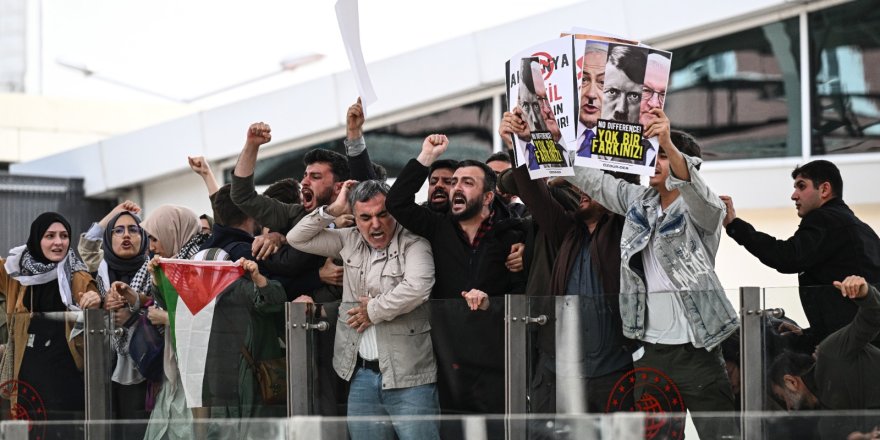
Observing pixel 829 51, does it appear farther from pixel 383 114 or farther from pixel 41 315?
pixel 41 315

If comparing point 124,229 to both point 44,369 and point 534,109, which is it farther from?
point 534,109

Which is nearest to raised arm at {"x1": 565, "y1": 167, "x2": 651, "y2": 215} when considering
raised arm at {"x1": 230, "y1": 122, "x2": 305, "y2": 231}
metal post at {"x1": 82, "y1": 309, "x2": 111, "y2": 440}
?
raised arm at {"x1": 230, "y1": 122, "x2": 305, "y2": 231}

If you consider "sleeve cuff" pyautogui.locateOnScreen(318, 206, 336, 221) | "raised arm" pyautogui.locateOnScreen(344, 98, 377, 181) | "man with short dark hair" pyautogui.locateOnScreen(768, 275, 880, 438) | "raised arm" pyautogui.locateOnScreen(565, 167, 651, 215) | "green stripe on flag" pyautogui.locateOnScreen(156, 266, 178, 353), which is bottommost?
"man with short dark hair" pyautogui.locateOnScreen(768, 275, 880, 438)

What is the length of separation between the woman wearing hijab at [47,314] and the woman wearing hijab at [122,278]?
22cm

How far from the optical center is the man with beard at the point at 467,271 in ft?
24.0

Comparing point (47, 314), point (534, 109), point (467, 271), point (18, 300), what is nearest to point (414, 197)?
point (467, 271)

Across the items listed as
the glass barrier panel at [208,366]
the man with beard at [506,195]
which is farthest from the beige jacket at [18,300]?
the man with beard at [506,195]

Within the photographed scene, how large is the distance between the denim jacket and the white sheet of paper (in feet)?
6.69

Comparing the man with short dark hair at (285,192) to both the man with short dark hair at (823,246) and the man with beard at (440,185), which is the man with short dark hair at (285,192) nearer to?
the man with beard at (440,185)

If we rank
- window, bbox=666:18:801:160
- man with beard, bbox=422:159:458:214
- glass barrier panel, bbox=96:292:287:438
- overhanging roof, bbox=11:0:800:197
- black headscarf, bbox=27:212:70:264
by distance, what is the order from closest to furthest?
glass barrier panel, bbox=96:292:287:438
man with beard, bbox=422:159:458:214
black headscarf, bbox=27:212:70:264
window, bbox=666:18:801:160
overhanging roof, bbox=11:0:800:197

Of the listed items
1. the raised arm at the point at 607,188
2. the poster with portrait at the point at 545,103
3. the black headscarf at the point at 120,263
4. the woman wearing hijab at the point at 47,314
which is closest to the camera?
the poster with portrait at the point at 545,103

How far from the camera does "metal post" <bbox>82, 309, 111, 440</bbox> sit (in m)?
8.46

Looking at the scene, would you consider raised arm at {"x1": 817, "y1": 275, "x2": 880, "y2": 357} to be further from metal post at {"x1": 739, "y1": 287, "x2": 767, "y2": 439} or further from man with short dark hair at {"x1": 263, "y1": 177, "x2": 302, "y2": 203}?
man with short dark hair at {"x1": 263, "y1": 177, "x2": 302, "y2": 203}

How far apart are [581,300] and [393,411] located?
1236mm
